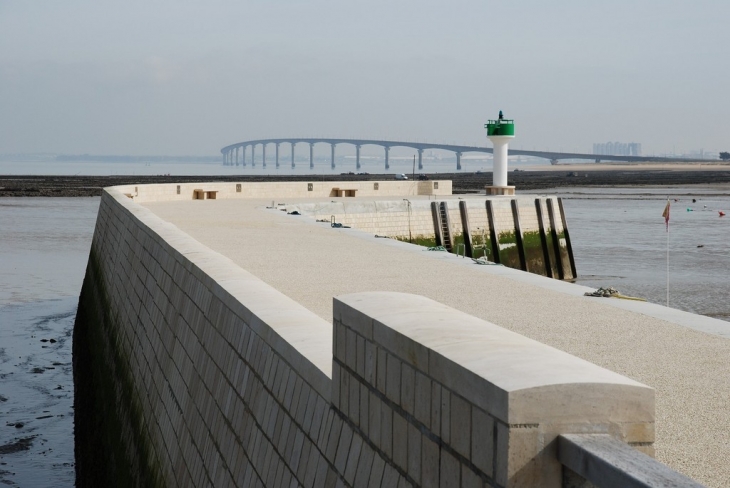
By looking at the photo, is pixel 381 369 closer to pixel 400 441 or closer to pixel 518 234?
pixel 400 441

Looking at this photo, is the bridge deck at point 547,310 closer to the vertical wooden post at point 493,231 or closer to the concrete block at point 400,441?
the concrete block at point 400,441

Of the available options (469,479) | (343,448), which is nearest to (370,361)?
(343,448)

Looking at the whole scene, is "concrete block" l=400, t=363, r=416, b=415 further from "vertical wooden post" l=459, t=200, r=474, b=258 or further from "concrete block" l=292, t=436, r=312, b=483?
"vertical wooden post" l=459, t=200, r=474, b=258

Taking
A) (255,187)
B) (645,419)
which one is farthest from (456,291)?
(255,187)

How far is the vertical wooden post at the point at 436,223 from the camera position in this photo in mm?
32156

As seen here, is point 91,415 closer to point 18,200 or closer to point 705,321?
point 705,321

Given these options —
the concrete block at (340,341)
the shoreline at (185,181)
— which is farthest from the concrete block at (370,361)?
the shoreline at (185,181)

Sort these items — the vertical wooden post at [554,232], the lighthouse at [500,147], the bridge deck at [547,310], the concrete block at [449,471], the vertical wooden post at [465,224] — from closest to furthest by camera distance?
the concrete block at [449,471], the bridge deck at [547,310], the vertical wooden post at [465,224], the vertical wooden post at [554,232], the lighthouse at [500,147]

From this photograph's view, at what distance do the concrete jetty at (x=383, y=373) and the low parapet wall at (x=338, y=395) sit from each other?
0.04 feet

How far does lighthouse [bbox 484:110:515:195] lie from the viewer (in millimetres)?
39531

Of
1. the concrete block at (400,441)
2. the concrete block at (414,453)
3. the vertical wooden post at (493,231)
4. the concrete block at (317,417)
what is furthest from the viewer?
the vertical wooden post at (493,231)

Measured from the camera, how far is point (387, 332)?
432 cm

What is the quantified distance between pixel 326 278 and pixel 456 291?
180cm

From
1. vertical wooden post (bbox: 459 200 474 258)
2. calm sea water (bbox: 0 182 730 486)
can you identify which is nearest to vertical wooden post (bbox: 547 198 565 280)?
calm sea water (bbox: 0 182 730 486)
